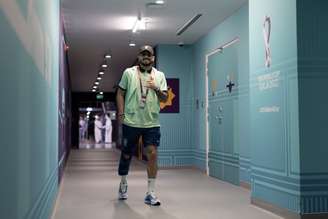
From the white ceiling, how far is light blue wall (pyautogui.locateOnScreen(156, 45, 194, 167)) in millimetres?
651

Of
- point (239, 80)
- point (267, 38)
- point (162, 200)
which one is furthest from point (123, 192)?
point (239, 80)

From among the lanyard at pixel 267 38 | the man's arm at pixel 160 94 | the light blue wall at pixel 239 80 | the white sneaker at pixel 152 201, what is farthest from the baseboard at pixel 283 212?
the light blue wall at pixel 239 80

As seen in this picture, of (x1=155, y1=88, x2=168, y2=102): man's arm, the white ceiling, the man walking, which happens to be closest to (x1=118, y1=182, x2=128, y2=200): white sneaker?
the man walking

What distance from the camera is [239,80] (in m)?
7.44

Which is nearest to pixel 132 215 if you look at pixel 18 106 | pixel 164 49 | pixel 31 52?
pixel 31 52

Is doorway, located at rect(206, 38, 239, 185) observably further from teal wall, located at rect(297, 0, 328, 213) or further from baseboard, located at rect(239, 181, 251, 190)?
teal wall, located at rect(297, 0, 328, 213)

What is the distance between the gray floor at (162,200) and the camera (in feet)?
15.0

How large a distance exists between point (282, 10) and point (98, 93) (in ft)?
77.9

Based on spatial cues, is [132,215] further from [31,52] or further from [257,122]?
[31,52]

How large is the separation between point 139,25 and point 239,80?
243 centimetres

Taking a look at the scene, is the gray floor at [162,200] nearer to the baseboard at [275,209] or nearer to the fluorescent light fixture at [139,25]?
the baseboard at [275,209]

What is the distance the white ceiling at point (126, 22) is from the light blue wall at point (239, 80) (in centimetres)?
17

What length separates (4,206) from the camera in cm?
162

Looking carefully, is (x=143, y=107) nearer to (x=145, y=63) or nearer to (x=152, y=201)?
(x=145, y=63)
